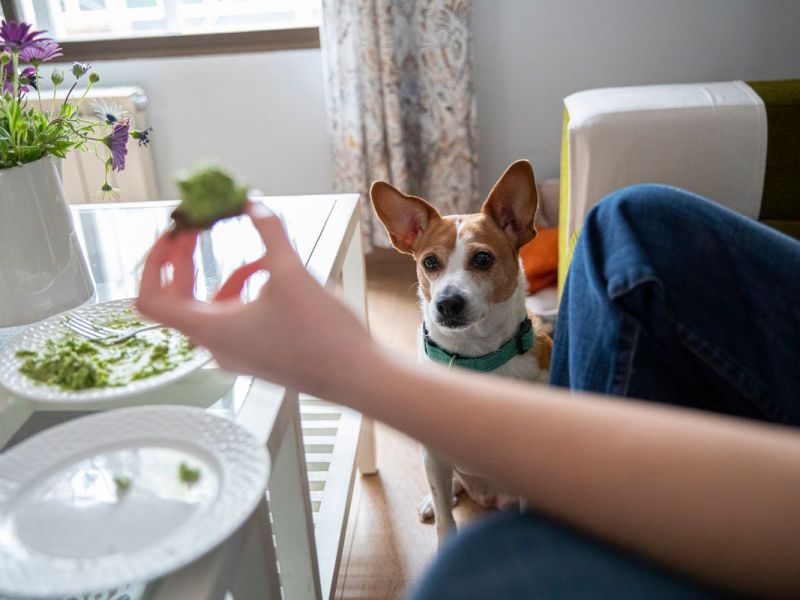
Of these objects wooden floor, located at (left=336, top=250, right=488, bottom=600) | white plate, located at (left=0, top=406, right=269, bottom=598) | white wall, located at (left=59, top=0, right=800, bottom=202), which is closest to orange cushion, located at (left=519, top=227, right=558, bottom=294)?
white wall, located at (left=59, top=0, right=800, bottom=202)

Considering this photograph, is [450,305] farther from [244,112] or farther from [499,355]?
[244,112]

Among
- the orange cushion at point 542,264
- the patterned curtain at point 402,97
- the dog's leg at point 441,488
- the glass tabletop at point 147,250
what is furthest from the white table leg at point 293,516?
the patterned curtain at point 402,97

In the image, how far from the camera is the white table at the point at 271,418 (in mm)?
809

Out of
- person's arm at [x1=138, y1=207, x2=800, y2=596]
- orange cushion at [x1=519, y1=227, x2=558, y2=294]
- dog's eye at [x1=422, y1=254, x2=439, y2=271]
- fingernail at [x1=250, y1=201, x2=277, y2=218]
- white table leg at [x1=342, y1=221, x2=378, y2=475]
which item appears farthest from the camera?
orange cushion at [x1=519, y1=227, x2=558, y2=294]

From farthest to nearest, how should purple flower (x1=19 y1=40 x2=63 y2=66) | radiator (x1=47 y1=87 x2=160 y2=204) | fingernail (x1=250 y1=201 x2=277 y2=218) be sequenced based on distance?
radiator (x1=47 y1=87 x2=160 y2=204) < purple flower (x1=19 y1=40 x2=63 y2=66) < fingernail (x1=250 y1=201 x2=277 y2=218)

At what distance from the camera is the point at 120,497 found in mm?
661

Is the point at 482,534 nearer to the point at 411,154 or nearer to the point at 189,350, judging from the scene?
the point at 189,350

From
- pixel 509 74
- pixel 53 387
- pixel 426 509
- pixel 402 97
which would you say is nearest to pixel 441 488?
pixel 426 509

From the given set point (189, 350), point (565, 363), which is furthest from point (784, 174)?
point (189, 350)

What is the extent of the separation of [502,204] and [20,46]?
87cm

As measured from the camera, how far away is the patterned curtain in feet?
8.02

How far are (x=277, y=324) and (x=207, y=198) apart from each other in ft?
0.72

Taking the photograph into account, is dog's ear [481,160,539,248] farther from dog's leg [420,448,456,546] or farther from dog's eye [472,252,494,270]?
dog's leg [420,448,456,546]

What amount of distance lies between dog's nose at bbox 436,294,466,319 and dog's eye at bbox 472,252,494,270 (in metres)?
0.09
